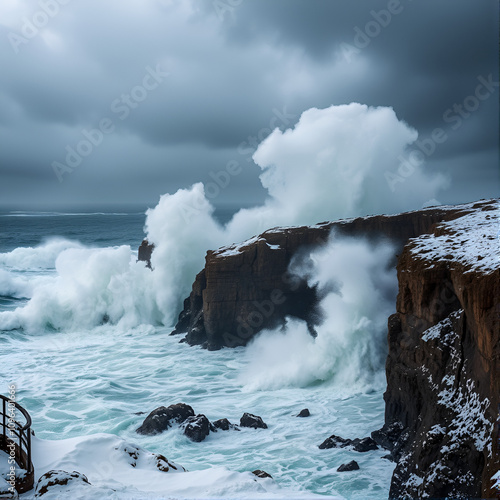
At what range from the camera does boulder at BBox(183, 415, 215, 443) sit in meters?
16.2

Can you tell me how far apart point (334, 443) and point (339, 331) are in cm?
779

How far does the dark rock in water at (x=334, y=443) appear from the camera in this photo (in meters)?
15.4

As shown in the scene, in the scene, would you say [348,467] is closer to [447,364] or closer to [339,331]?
[447,364]

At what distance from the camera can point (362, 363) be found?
71.1ft

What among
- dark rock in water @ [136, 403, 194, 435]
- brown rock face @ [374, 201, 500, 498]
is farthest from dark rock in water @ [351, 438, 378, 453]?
dark rock in water @ [136, 403, 194, 435]

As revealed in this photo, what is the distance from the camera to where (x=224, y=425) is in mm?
17000

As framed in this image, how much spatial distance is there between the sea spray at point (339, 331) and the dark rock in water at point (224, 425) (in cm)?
444

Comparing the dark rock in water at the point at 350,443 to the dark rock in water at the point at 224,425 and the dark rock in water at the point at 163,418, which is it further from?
the dark rock in water at the point at 163,418

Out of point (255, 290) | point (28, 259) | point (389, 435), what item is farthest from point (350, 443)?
point (28, 259)

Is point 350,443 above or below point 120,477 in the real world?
below

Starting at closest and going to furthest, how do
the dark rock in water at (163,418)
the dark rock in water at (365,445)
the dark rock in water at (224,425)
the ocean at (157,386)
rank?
the ocean at (157,386) → the dark rock in water at (365,445) → the dark rock in water at (163,418) → the dark rock in water at (224,425)

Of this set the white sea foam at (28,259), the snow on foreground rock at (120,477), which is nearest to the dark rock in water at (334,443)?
the snow on foreground rock at (120,477)

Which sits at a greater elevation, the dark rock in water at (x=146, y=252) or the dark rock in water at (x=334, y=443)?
the dark rock in water at (x=146, y=252)

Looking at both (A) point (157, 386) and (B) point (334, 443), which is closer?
(B) point (334, 443)
